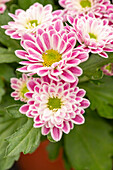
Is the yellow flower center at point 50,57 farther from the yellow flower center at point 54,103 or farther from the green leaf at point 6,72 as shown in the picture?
the green leaf at point 6,72

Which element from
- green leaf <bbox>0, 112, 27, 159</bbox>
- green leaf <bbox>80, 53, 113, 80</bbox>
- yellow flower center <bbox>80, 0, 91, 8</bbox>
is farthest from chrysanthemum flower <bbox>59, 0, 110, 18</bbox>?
green leaf <bbox>0, 112, 27, 159</bbox>

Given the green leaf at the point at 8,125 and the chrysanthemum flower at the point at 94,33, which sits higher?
the chrysanthemum flower at the point at 94,33

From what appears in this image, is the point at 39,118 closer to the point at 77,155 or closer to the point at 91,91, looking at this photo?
the point at 91,91

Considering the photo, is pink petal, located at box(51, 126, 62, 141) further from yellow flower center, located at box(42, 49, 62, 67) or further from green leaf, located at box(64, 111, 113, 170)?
green leaf, located at box(64, 111, 113, 170)

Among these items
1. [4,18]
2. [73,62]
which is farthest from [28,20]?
[73,62]

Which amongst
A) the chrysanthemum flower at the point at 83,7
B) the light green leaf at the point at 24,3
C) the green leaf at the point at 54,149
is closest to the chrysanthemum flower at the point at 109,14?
the chrysanthemum flower at the point at 83,7

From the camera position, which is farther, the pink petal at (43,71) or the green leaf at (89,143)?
the green leaf at (89,143)
